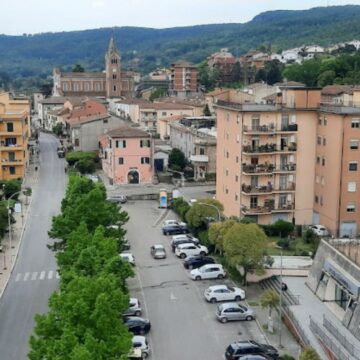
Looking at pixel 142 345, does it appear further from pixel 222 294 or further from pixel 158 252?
pixel 158 252

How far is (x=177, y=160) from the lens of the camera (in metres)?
71.6

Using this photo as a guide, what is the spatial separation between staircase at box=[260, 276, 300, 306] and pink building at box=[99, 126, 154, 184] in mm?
30997

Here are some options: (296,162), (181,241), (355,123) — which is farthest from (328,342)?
(296,162)

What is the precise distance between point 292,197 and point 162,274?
44.8 feet

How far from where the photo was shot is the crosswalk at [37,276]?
3772 cm

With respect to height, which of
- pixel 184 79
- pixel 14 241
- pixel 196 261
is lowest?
pixel 14 241

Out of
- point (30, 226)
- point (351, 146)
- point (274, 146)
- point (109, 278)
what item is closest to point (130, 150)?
point (30, 226)

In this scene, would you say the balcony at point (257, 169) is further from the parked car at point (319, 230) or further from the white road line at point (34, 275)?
the white road line at point (34, 275)

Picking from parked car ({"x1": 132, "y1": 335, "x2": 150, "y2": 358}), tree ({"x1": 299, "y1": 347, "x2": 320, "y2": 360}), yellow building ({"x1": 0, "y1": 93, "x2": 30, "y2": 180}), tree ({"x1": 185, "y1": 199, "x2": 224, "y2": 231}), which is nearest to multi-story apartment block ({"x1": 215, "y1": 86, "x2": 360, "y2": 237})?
tree ({"x1": 185, "y1": 199, "x2": 224, "y2": 231})

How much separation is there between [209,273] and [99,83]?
123 m

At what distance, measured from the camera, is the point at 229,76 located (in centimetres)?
15600

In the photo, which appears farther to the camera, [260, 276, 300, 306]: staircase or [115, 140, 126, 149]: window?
[115, 140, 126, 149]: window

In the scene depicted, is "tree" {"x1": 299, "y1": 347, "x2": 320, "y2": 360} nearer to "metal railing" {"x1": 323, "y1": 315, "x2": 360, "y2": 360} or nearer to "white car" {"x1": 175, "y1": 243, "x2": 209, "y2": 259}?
"metal railing" {"x1": 323, "y1": 315, "x2": 360, "y2": 360}

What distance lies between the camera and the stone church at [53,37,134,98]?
146 m
